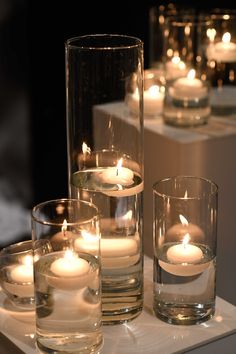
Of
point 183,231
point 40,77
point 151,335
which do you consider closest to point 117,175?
point 183,231

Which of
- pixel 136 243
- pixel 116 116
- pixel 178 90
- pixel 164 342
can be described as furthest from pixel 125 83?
pixel 178 90

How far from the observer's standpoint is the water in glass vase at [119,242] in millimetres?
1124

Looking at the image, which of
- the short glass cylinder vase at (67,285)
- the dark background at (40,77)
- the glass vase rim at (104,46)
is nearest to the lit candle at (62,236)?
the short glass cylinder vase at (67,285)

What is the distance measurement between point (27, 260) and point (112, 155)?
0.62 ft

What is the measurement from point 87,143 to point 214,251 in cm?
22

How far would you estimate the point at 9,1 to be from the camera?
2516 millimetres

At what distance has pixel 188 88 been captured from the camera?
1.64m

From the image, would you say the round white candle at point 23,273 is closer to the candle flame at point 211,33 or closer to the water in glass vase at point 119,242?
the water in glass vase at point 119,242

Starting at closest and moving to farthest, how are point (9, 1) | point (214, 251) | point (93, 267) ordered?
point (93, 267) < point (214, 251) < point (9, 1)

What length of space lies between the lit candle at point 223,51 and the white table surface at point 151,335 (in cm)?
67

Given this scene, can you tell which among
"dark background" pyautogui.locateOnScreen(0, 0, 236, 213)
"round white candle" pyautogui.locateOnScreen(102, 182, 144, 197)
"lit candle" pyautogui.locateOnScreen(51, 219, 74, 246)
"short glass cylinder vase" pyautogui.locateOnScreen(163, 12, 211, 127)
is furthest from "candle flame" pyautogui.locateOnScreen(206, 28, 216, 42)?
"dark background" pyautogui.locateOnScreen(0, 0, 236, 213)

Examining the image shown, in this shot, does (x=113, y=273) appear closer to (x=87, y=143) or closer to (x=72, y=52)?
(x=87, y=143)

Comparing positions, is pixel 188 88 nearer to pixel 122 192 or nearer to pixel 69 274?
pixel 122 192

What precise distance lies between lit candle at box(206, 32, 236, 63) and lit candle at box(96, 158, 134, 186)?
58 centimetres
